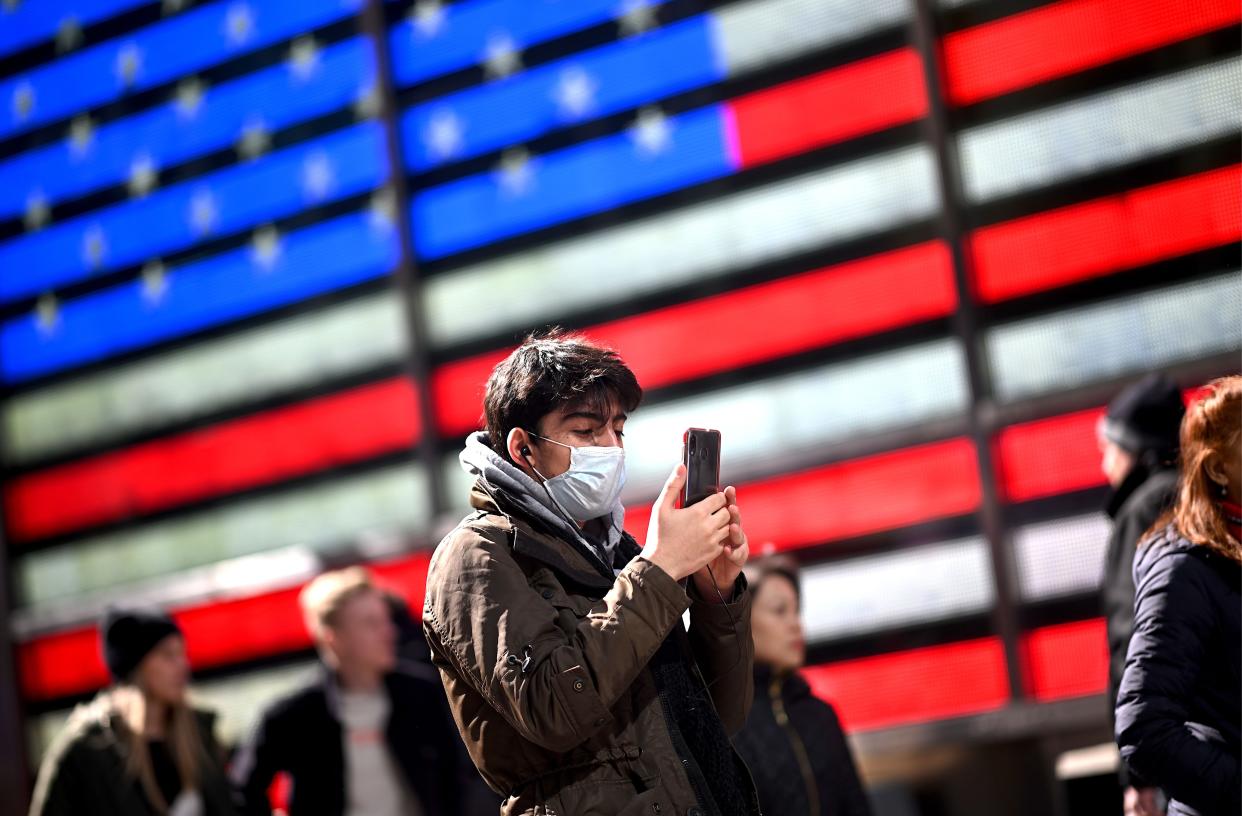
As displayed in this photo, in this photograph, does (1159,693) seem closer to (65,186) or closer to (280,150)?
(280,150)

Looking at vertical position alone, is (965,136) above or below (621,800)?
above

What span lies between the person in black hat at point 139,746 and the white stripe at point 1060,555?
321cm

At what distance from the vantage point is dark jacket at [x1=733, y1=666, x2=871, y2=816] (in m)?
3.82

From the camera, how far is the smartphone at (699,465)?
2.49 meters

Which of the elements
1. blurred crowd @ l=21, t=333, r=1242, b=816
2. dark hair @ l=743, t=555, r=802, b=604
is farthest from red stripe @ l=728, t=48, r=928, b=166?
dark hair @ l=743, t=555, r=802, b=604

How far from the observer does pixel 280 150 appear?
781 centimetres

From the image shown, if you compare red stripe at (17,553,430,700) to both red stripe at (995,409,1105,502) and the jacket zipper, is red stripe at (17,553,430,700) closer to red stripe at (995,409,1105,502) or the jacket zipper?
red stripe at (995,409,1105,502)

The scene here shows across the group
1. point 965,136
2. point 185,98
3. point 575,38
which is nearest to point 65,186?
point 185,98

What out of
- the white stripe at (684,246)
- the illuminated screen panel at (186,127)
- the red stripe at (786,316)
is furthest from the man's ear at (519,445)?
the illuminated screen panel at (186,127)

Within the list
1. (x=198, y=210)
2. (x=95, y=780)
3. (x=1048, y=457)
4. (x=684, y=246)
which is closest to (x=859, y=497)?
(x=1048, y=457)

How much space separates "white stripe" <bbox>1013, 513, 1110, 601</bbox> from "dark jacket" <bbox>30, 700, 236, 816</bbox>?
3205 mm

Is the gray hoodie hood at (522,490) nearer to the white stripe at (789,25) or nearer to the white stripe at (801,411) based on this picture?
the white stripe at (801,411)

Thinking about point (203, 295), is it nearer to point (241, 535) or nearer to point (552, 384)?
point (241, 535)

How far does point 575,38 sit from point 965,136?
205 cm
